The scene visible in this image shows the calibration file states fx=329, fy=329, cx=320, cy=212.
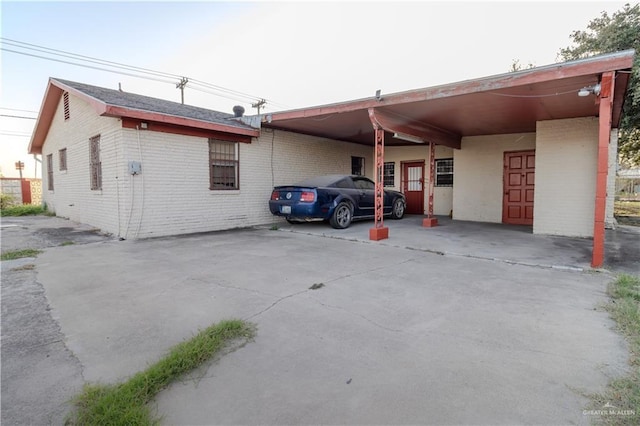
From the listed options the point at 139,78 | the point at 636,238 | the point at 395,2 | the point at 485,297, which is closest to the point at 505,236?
the point at 636,238

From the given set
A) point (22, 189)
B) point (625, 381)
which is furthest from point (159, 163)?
point (22, 189)

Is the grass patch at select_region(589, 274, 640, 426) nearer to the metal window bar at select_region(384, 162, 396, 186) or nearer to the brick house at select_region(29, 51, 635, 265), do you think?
the brick house at select_region(29, 51, 635, 265)

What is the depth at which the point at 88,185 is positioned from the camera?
9570mm

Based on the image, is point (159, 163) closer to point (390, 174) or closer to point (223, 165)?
point (223, 165)

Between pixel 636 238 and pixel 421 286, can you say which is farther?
pixel 636 238

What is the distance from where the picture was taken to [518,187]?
10.5m

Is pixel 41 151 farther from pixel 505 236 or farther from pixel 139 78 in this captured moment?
pixel 505 236

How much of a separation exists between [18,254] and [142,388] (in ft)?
19.1

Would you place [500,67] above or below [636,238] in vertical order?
above

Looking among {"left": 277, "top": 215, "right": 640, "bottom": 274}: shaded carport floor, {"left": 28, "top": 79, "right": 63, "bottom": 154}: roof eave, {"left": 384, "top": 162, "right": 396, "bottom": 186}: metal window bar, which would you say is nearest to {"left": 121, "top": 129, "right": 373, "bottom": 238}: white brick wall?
{"left": 277, "top": 215, "right": 640, "bottom": 274}: shaded carport floor

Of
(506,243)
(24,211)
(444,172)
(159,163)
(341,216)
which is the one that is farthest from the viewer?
(24,211)

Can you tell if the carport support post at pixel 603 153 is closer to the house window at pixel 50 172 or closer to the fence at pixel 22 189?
the house window at pixel 50 172

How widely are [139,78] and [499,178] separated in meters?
25.4

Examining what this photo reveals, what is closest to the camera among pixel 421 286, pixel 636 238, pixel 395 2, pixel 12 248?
pixel 421 286
